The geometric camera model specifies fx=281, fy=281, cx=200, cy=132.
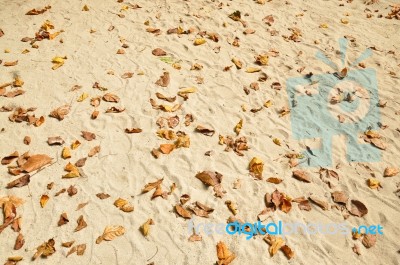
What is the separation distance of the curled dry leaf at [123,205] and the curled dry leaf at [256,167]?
128 centimetres

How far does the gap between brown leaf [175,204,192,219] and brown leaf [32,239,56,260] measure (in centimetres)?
108

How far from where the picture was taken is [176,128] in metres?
3.36

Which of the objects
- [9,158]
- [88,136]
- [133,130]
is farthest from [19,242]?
[133,130]

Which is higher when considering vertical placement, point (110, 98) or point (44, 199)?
point (110, 98)

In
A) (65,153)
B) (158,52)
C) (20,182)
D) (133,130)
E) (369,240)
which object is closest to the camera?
(369,240)

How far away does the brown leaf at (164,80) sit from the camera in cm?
386

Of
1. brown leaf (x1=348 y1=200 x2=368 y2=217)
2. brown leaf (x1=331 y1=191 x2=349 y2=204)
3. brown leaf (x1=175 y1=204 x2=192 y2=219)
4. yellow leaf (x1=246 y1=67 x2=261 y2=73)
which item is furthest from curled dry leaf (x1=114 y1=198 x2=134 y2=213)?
yellow leaf (x1=246 y1=67 x2=261 y2=73)

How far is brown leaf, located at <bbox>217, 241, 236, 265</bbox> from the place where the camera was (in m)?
2.33

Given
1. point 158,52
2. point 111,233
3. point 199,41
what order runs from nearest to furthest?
point 111,233, point 158,52, point 199,41

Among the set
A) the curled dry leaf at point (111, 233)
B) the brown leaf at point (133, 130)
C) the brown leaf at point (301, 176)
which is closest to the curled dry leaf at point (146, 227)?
the curled dry leaf at point (111, 233)

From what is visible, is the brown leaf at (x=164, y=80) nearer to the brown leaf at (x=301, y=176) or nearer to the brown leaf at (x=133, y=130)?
the brown leaf at (x=133, y=130)

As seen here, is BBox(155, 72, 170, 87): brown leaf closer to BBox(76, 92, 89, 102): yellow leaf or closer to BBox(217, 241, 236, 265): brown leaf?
BBox(76, 92, 89, 102): yellow leaf

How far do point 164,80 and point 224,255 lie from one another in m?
2.43

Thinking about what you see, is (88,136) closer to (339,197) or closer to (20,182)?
(20,182)
